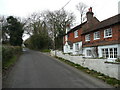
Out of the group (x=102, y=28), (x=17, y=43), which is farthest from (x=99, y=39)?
(x=17, y=43)

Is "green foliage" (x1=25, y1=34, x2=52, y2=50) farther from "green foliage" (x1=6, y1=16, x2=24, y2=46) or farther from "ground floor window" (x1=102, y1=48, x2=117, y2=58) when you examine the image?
"ground floor window" (x1=102, y1=48, x2=117, y2=58)

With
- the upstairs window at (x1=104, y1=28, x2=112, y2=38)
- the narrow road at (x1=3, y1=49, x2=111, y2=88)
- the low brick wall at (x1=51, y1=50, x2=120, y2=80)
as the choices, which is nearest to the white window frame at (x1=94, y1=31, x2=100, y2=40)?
the upstairs window at (x1=104, y1=28, x2=112, y2=38)

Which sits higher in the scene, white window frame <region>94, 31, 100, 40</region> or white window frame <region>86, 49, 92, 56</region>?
white window frame <region>94, 31, 100, 40</region>

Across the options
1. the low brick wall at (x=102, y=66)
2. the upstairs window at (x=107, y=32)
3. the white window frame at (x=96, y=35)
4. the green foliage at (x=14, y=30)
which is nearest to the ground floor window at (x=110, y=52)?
the upstairs window at (x=107, y=32)

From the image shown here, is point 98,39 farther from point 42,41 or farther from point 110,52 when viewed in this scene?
point 42,41

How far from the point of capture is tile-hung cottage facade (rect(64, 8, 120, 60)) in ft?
54.6

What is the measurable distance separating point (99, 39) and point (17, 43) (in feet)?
94.2

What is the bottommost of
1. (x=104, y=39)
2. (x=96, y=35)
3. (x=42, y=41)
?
(x=104, y=39)

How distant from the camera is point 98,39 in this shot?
20.0 meters

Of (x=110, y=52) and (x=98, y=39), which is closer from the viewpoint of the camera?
(x=110, y=52)

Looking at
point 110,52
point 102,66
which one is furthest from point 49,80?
point 110,52

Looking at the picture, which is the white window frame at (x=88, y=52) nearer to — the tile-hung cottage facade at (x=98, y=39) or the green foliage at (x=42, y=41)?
the tile-hung cottage facade at (x=98, y=39)

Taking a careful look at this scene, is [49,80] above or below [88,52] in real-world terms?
below

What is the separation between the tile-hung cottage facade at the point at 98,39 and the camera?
16.6m
